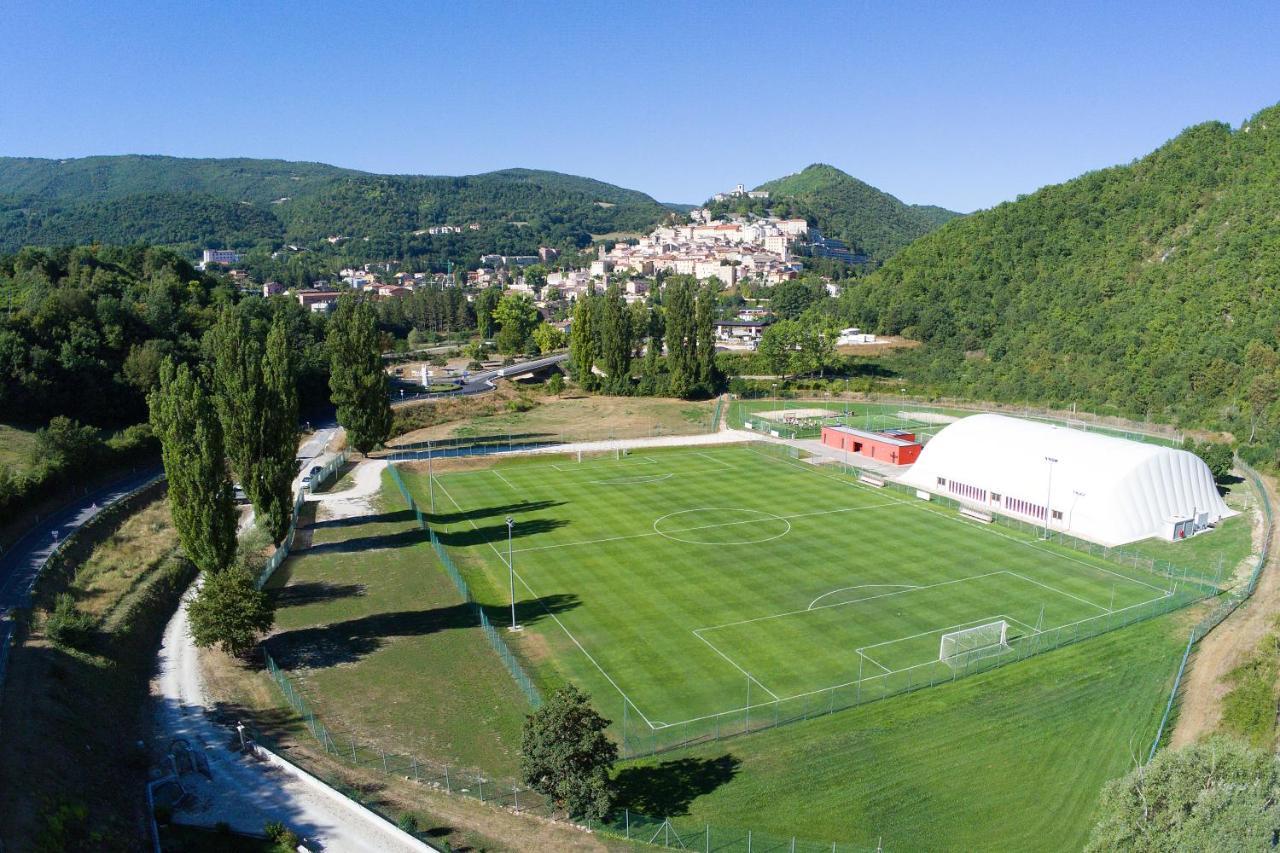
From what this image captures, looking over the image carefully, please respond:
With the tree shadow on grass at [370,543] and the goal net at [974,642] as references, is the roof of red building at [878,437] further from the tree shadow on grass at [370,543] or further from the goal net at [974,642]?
the tree shadow on grass at [370,543]

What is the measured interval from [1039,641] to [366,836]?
26.7m

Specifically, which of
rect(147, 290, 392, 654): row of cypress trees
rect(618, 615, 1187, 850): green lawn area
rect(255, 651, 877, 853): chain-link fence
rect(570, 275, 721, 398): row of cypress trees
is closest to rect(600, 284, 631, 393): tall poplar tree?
rect(570, 275, 721, 398): row of cypress trees

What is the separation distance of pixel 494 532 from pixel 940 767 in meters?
30.2

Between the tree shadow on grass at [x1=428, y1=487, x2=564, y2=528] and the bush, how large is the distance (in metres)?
20.9

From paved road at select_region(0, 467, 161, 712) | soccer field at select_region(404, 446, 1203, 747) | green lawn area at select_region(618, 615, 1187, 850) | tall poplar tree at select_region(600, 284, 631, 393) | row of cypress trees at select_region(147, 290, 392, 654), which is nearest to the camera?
green lawn area at select_region(618, 615, 1187, 850)

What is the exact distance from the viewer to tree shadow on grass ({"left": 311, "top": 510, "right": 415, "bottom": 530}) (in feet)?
164

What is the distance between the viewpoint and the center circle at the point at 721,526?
155 feet

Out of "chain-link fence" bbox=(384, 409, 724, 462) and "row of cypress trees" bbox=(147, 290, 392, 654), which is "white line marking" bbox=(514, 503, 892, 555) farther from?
"chain-link fence" bbox=(384, 409, 724, 462)

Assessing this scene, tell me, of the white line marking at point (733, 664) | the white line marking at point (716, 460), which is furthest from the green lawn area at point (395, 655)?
the white line marking at point (716, 460)

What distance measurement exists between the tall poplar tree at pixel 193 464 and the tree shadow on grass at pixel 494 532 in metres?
14.8

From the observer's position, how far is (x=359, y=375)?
61.6 m

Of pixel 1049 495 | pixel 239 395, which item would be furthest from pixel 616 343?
pixel 239 395

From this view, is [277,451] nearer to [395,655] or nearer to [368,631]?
[368,631]

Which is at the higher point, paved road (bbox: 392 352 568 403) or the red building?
paved road (bbox: 392 352 568 403)
